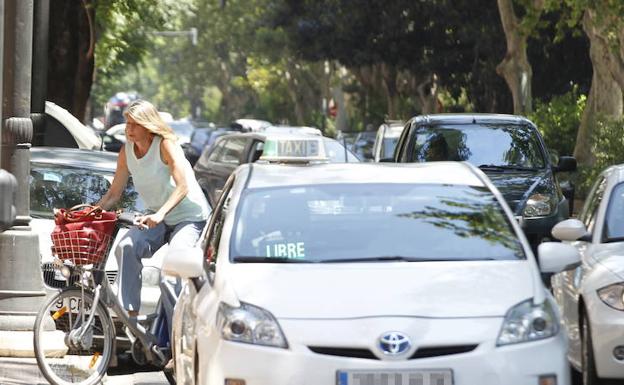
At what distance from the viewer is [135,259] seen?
957cm

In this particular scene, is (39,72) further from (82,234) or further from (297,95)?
(297,95)

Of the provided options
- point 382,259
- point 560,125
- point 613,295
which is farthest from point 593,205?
point 560,125

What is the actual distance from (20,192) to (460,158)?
6.87 meters

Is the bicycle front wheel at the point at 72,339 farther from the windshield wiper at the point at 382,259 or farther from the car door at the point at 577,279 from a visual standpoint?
the car door at the point at 577,279

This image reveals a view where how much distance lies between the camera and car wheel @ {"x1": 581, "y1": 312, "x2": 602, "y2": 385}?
359 inches

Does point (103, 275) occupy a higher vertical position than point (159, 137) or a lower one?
lower

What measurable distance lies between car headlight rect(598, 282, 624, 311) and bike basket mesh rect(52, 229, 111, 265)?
9.41 feet

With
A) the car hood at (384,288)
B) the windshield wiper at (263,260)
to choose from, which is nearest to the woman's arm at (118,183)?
the windshield wiper at (263,260)

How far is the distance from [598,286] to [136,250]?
108 inches

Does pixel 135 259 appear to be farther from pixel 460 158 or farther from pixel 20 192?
pixel 460 158

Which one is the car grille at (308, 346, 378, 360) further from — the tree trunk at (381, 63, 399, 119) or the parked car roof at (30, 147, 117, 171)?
the tree trunk at (381, 63, 399, 119)

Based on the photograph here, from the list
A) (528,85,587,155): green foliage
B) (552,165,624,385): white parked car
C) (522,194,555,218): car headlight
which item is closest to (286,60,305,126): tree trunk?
(528,85,587,155): green foliage

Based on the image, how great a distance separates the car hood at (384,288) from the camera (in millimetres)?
6898

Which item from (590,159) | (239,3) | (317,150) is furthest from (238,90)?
(317,150)
